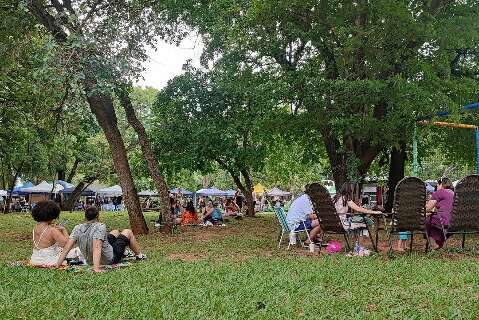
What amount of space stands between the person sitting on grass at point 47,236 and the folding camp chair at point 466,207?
555 cm

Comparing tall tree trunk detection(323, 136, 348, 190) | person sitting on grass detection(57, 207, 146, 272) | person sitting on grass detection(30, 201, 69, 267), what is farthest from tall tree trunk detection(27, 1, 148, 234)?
person sitting on grass detection(30, 201, 69, 267)

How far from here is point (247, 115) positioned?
15336 millimetres

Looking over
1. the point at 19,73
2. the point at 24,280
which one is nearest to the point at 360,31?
the point at 24,280

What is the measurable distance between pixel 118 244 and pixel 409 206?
4159 millimetres

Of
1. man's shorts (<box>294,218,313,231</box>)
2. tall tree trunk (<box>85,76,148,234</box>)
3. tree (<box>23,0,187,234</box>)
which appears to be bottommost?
man's shorts (<box>294,218,313,231</box>)

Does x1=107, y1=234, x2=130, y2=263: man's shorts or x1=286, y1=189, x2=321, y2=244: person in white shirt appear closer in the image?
x1=107, y1=234, x2=130, y2=263: man's shorts

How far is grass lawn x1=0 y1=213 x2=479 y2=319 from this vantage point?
14.2 ft

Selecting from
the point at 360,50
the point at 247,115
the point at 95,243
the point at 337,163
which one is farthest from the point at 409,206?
the point at 337,163

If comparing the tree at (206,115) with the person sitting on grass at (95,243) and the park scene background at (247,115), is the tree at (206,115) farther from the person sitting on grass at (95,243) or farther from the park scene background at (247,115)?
the person sitting on grass at (95,243)

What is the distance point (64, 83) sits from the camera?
10891 millimetres

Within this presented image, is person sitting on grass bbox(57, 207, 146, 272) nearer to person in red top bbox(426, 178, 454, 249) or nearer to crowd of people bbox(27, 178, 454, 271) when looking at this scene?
crowd of people bbox(27, 178, 454, 271)

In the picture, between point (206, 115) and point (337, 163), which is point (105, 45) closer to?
point (206, 115)

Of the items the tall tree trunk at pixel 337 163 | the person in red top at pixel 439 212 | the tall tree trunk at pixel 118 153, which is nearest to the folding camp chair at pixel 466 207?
the person in red top at pixel 439 212

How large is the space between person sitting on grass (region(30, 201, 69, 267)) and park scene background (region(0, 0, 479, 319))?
20.6 inches
